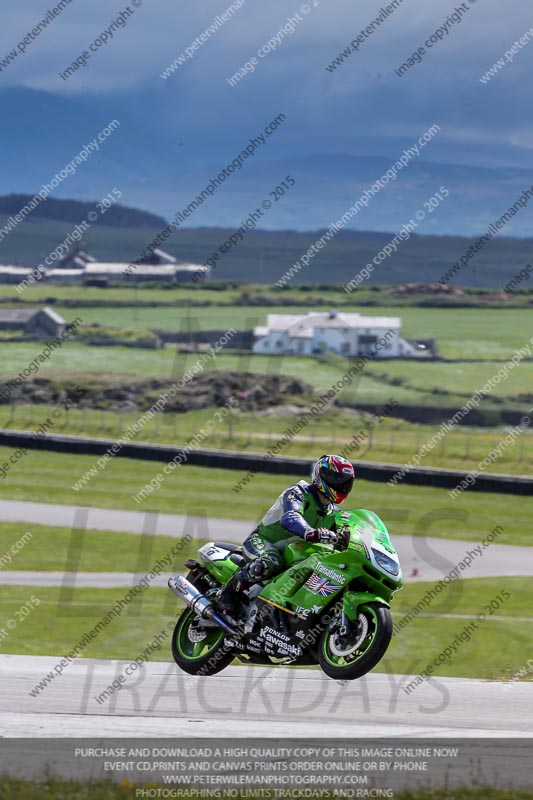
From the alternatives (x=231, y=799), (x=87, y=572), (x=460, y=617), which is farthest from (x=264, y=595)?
(x=87, y=572)

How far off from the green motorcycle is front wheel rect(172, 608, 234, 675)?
1 centimetres

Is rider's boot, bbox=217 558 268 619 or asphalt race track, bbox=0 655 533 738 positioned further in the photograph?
rider's boot, bbox=217 558 268 619

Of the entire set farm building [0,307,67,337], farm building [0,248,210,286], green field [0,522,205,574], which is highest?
farm building [0,248,210,286]

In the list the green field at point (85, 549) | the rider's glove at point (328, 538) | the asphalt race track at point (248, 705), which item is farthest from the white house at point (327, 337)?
the rider's glove at point (328, 538)

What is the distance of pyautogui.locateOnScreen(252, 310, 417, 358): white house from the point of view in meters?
86.0

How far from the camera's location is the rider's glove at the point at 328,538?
10.8 m

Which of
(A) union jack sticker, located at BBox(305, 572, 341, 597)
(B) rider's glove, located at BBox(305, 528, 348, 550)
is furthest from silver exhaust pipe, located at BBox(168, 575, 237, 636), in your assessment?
(B) rider's glove, located at BBox(305, 528, 348, 550)

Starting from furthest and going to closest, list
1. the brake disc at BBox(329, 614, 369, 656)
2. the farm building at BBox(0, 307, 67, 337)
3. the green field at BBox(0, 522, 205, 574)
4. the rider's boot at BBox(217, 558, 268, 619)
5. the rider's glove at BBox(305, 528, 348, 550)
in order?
the farm building at BBox(0, 307, 67, 337)
the green field at BBox(0, 522, 205, 574)
the rider's boot at BBox(217, 558, 268, 619)
the rider's glove at BBox(305, 528, 348, 550)
the brake disc at BBox(329, 614, 369, 656)

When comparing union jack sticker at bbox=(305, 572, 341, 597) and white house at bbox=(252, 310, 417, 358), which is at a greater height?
white house at bbox=(252, 310, 417, 358)

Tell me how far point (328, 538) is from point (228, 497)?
24957 millimetres

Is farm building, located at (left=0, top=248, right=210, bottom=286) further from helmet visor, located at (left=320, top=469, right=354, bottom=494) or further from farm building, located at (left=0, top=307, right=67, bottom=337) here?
helmet visor, located at (left=320, top=469, right=354, bottom=494)

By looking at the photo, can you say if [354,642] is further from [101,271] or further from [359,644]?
[101,271]

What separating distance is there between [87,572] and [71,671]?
11.7m

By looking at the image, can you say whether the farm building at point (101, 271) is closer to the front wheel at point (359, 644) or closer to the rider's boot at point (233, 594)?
the rider's boot at point (233, 594)
